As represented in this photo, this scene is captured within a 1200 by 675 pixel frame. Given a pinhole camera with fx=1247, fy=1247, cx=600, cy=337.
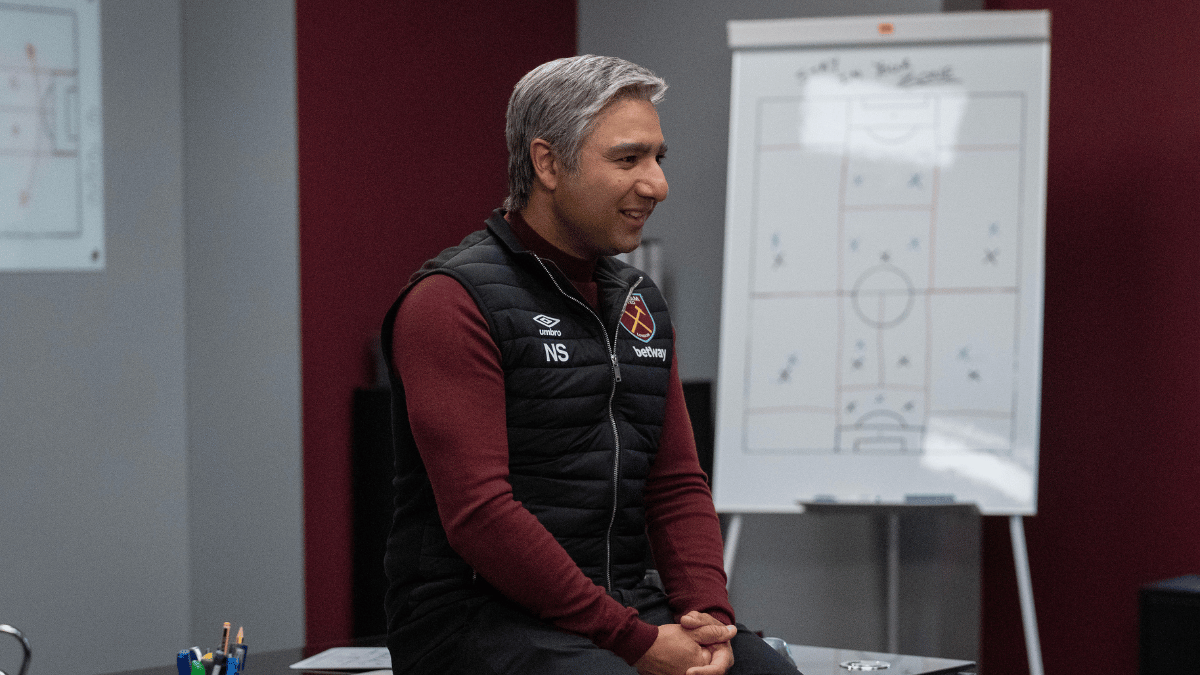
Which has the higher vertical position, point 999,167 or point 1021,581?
point 999,167

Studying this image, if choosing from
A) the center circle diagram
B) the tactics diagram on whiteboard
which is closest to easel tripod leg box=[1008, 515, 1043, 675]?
the center circle diagram

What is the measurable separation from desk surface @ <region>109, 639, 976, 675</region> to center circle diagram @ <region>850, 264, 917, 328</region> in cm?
100

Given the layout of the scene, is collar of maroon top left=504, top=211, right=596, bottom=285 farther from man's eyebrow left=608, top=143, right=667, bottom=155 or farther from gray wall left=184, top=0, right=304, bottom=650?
gray wall left=184, top=0, right=304, bottom=650

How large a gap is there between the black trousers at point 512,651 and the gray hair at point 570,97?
0.52 m

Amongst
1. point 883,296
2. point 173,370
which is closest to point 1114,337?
point 883,296

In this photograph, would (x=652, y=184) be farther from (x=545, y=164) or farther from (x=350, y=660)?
(x=350, y=660)

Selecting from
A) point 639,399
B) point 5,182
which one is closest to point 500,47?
point 5,182

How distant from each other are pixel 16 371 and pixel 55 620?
58 cm

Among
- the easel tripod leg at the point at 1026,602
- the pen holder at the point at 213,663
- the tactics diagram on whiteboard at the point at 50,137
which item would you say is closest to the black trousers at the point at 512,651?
the pen holder at the point at 213,663

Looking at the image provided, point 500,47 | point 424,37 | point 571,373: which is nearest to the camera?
point 571,373

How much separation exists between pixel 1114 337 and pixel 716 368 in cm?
107

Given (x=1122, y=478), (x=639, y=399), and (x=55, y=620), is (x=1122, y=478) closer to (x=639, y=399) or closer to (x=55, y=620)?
(x=639, y=399)

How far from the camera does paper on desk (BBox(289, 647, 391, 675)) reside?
177cm

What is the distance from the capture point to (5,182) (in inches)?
110
